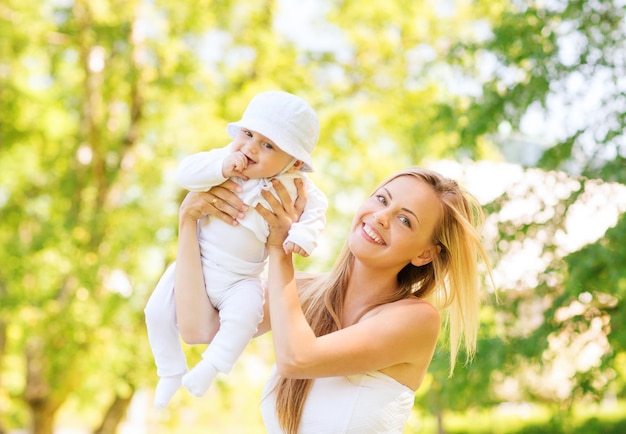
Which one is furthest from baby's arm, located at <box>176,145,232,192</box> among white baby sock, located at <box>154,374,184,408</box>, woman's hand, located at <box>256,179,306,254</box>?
white baby sock, located at <box>154,374,184,408</box>

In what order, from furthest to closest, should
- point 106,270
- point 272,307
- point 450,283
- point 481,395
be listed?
point 106,270
point 481,395
point 450,283
point 272,307

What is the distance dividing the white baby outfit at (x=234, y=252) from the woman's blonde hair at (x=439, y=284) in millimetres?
244

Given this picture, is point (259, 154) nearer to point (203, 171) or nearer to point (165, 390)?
point (203, 171)

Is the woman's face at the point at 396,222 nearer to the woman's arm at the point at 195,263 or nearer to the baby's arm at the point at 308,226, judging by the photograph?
the baby's arm at the point at 308,226

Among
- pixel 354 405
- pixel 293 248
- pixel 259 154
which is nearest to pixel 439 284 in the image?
pixel 354 405

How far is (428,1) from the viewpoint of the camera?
11.4 m

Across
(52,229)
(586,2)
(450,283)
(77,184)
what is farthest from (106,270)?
(450,283)

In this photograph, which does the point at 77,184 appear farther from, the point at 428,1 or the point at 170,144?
the point at 428,1

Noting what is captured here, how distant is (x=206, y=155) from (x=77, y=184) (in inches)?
365

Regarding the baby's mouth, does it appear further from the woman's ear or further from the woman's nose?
the woman's ear

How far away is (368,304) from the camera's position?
2.42m

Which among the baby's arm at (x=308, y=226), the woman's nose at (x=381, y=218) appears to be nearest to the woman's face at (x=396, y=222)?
the woman's nose at (x=381, y=218)

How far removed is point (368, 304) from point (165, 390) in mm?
596

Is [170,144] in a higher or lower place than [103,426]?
higher
